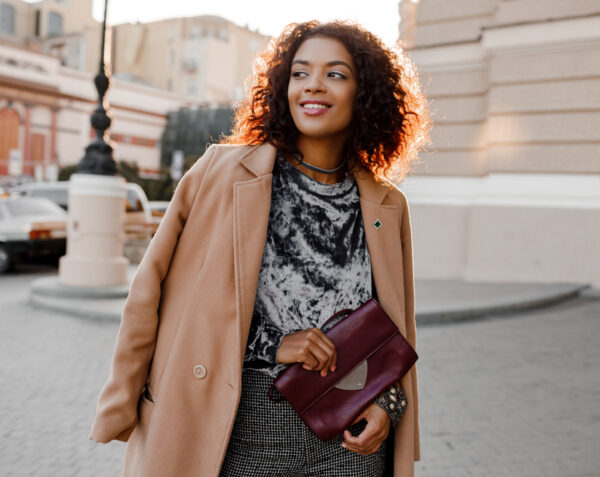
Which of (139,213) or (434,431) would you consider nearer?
Result: (434,431)

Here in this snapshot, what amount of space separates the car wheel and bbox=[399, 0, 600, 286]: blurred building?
8052mm

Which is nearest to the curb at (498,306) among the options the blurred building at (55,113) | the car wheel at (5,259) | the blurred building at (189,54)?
the car wheel at (5,259)

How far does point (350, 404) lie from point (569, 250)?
8.97 m

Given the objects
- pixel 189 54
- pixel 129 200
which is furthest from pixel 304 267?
pixel 189 54

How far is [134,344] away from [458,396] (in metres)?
3.70

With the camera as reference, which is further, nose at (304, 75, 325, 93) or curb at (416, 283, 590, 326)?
curb at (416, 283, 590, 326)

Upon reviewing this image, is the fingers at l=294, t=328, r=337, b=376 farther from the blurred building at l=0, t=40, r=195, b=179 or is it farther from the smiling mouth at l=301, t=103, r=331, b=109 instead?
the blurred building at l=0, t=40, r=195, b=179

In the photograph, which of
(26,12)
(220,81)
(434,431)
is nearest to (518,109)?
(434,431)

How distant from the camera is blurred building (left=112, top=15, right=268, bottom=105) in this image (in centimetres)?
5844

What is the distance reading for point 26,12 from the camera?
196 ft

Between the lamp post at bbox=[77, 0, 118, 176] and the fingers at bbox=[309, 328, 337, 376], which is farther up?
the lamp post at bbox=[77, 0, 118, 176]

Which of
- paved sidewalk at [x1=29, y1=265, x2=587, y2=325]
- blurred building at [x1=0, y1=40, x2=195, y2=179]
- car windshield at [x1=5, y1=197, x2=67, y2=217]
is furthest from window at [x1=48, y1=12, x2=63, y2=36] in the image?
paved sidewalk at [x1=29, y1=265, x2=587, y2=325]

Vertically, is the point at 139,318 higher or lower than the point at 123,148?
lower

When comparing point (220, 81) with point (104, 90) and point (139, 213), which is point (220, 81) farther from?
point (104, 90)
